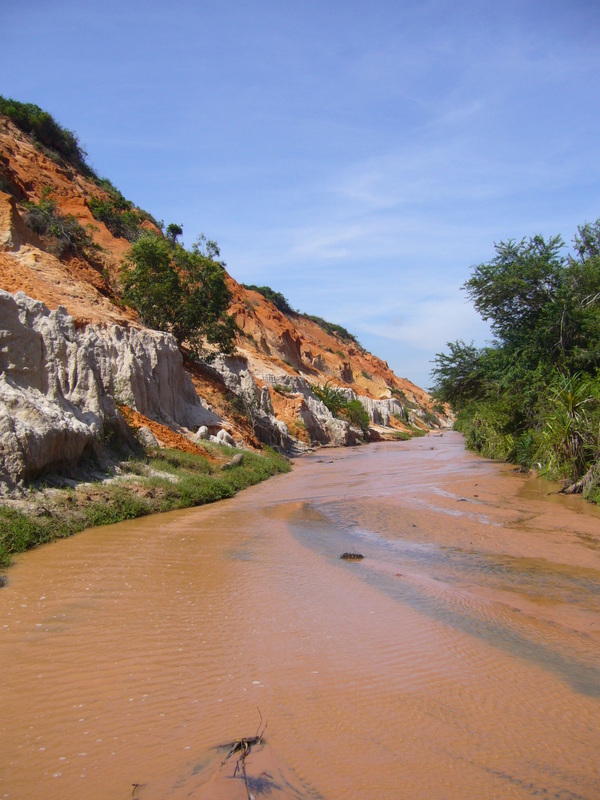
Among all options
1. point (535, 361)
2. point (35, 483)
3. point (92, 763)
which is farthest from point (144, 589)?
point (535, 361)

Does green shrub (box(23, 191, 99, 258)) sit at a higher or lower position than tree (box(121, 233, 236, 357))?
higher

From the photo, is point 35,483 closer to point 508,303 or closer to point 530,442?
point 530,442

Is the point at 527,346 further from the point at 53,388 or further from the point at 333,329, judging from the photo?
the point at 333,329

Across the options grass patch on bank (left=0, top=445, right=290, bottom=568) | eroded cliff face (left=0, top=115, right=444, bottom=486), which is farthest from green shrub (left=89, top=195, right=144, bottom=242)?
grass patch on bank (left=0, top=445, right=290, bottom=568)

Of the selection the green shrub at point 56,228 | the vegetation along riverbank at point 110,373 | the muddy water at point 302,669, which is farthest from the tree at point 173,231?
the muddy water at point 302,669

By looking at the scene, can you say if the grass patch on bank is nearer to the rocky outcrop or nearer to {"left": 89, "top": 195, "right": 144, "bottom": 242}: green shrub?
the rocky outcrop

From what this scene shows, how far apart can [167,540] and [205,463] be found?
7510 mm

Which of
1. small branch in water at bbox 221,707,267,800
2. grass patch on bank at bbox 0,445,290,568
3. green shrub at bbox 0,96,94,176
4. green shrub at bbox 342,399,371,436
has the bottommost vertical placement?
small branch in water at bbox 221,707,267,800

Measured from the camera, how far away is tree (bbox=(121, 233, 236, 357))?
86.1 feet

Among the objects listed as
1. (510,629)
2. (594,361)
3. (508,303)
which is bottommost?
(510,629)

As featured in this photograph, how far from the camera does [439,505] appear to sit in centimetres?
1242

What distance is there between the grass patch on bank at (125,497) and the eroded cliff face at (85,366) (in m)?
0.80

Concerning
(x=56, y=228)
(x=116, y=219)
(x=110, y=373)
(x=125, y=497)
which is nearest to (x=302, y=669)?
(x=125, y=497)

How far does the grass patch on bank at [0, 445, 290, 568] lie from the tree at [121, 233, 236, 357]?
461 inches
